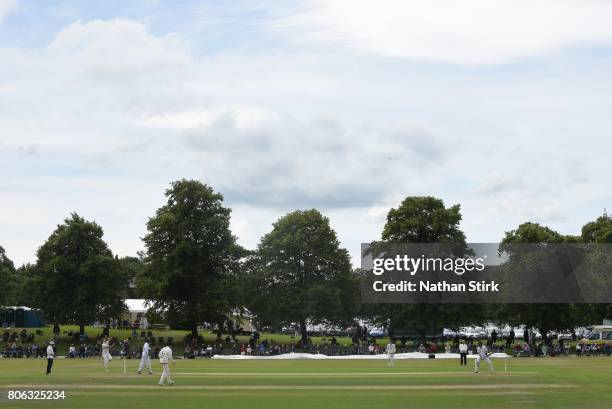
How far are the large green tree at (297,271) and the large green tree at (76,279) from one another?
1722cm

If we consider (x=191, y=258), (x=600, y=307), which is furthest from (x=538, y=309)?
(x=191, y=258)

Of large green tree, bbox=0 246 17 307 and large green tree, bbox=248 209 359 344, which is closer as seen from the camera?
large green tree, bbox=248 209 359 344

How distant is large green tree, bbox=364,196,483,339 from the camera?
298 feet

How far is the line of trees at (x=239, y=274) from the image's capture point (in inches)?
3686

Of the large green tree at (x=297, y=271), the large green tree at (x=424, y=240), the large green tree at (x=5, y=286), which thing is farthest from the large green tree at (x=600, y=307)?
the large green tree at (x=5, y=286)

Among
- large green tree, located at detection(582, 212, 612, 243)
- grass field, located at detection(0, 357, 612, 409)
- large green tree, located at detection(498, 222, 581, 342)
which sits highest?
large green tree, located at detection(582, 212, 612, 243)

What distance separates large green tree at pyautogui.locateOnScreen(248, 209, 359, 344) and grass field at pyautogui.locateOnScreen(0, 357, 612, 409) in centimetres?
4630

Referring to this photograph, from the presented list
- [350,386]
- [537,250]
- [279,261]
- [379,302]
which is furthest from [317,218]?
[350,386]

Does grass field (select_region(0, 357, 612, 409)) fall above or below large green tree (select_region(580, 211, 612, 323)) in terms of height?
below

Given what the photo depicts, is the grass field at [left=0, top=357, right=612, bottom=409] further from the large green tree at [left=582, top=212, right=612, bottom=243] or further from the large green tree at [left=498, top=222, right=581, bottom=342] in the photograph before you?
the large green tree at [left=582, top=212, right=612, bottom=243]

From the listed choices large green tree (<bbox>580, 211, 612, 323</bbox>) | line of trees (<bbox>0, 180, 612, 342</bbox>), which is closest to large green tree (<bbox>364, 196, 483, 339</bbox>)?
line of trees (<bbox>0, 180, 612, 342</bbox>)

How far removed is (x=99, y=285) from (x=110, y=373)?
5297 cm

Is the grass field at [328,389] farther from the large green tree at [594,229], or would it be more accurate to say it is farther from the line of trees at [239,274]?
the large green tree at [594,229]

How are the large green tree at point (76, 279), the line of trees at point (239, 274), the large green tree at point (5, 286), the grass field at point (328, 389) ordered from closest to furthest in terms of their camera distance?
the grass field at point (328, 389) → the line of trees at point (239, 274) → the large green tree at point (76, 279) → the large green tree at point (5, 286)
